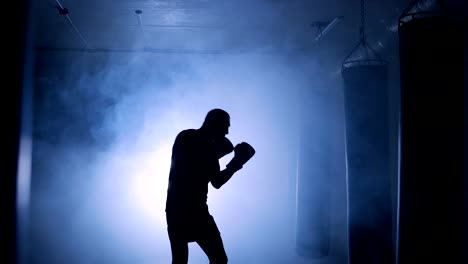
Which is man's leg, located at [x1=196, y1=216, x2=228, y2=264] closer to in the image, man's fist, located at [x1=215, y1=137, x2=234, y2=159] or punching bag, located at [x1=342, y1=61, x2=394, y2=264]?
man's fist, located at [x1=215, y1=137, x2=234, y2=159]

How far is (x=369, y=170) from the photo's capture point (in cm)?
318

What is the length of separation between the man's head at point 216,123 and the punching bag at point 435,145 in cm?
122

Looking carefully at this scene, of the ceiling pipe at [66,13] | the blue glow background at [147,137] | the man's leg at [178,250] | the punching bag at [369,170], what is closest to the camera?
the man's leg at [178,250]

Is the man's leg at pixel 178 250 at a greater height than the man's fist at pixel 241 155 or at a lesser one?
lesser

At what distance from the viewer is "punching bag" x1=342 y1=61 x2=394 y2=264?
3.09 m

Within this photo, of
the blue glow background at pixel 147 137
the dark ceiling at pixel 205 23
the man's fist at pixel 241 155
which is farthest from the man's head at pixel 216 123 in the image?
the blue glow background at pixel 147 137

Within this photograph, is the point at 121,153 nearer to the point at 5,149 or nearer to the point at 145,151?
the point at 145,151

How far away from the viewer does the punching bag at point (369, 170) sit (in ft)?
10.1

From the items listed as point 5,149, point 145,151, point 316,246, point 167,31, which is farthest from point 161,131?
point 5,149

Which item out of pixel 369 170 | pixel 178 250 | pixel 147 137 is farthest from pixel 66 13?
pixel 369 170

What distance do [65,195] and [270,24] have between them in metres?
4.25

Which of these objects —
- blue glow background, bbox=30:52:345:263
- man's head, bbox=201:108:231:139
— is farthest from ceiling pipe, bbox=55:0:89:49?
man's head, bbox=201:108:231:139

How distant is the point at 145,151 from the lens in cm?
615

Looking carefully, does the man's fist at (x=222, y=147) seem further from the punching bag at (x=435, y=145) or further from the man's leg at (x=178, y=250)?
the punching bag at (x=435, y=145)
